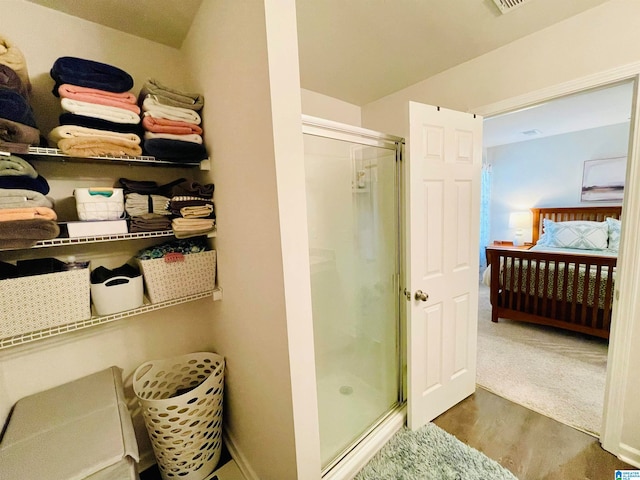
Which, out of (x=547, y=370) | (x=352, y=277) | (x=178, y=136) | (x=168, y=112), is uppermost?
(x=168, y=112)

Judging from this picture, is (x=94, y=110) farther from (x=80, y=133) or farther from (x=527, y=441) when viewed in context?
(x=527, y=441)

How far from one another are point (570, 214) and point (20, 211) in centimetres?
609

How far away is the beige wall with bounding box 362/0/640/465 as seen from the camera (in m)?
1.28

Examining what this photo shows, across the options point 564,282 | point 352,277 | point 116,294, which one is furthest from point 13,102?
point 564,282

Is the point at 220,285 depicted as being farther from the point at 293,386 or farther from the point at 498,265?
the point at 498,265

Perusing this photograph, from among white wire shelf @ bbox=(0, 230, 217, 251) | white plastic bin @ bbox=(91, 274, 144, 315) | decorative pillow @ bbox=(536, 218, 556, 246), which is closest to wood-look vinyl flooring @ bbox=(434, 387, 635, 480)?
white plastic bin @ bbox=(91, 274, 144, 315)

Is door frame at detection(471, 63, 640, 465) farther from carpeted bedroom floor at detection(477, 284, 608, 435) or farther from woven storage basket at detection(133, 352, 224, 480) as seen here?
woven storage basket at detection(133, 352, 224, 480)

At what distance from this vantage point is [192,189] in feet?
4.24

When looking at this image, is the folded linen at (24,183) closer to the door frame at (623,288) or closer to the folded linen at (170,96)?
the folded linen at (170,96)

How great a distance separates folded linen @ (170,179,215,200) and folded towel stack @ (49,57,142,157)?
0.22 meters

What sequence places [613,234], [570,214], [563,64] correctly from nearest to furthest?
[563,64]
[613,234]
[570,214]

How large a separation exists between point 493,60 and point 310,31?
122 cm

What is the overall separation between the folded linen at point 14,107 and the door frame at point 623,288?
8.18ft

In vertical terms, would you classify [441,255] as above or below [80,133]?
below
